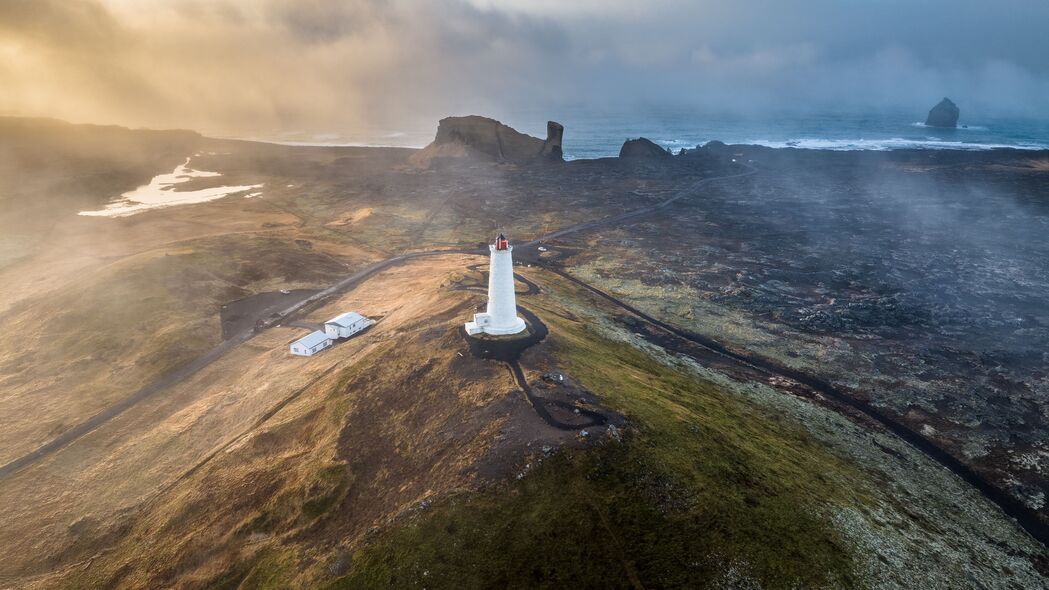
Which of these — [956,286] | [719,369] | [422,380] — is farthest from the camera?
[956,286]

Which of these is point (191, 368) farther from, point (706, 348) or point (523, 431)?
point (706, 348)

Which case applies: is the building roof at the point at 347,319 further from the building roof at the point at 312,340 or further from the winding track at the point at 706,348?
the winding track at the point at 706,348

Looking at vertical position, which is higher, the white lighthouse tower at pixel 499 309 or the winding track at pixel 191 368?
the white lighthouse tower at pixel 499 309

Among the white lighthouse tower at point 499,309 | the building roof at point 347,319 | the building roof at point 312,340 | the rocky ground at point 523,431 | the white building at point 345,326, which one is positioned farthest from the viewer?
the building roof at point 347,319

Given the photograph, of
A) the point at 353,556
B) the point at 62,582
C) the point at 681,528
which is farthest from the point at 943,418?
the point at 62,582

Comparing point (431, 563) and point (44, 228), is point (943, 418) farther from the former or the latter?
point (44, 228)

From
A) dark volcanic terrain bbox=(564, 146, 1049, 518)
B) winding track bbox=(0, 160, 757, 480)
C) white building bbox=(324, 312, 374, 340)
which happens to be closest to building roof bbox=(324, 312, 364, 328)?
white building bbox=(324, 312, 374, 340)

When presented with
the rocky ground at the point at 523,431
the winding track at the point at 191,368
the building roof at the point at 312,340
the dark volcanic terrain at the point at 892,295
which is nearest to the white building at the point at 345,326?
the building roof at the point at 312,340
